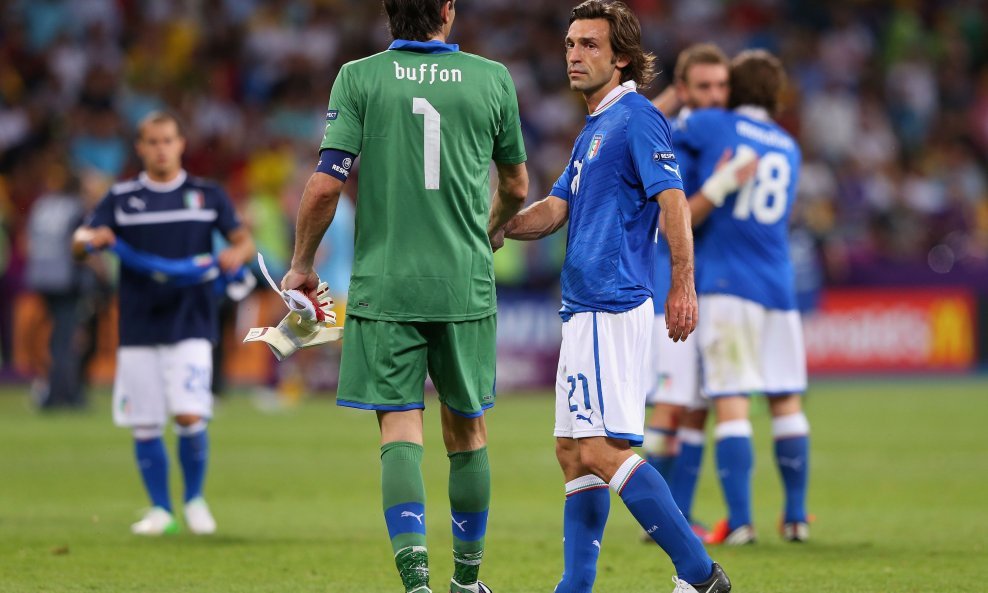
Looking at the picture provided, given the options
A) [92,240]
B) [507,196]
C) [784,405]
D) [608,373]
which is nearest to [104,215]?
[92,240]

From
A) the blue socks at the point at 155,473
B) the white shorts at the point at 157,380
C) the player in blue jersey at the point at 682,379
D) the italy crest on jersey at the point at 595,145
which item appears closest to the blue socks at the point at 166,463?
the blue socks at the point at 155,473

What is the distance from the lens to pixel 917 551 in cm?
782

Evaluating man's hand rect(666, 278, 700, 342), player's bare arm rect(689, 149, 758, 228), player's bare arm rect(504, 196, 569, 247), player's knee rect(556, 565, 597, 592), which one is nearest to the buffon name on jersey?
player's bare arm rect(504, 196, 569, 247)

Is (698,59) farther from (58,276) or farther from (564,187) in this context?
(58,276)

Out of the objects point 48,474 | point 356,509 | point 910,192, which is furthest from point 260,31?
point 356,509

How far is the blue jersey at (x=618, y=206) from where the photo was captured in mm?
5850

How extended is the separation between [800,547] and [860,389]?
1166 cm

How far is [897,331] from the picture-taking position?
67.0 ft

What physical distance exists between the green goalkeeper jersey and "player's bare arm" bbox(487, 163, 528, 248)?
24 cm

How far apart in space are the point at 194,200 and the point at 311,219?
3.53 meters

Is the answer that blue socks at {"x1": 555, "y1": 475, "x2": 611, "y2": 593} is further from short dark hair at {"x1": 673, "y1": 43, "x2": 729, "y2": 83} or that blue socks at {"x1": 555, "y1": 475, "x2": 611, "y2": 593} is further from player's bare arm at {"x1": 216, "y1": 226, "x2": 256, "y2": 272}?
player's bare arm at {"x1": 216, "y1": 226, "x2": 256, "y2": 272}

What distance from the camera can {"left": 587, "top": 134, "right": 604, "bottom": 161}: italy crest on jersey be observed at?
595cm

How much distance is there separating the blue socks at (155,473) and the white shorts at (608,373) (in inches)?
145

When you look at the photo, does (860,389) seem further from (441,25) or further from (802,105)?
(441,25)
